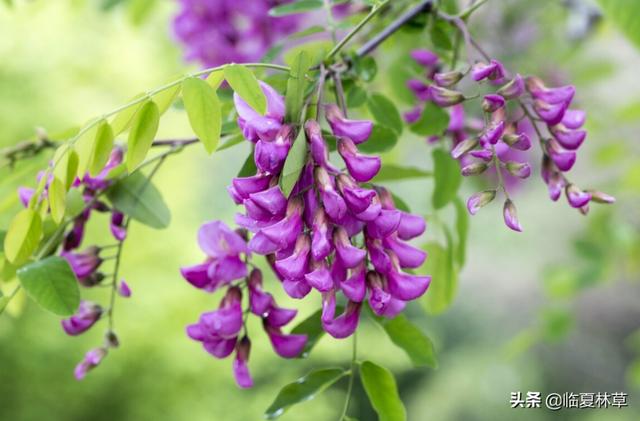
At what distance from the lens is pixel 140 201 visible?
611 mm

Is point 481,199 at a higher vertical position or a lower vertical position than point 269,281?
lower

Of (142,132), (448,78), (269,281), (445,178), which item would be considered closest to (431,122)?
(445,178)

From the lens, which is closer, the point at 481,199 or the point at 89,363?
the point at 481,199

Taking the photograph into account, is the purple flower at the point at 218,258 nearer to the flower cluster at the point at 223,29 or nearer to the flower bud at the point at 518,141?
the flower bud at the point at 518,141

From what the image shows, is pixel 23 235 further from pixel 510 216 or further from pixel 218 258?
pixel 510 216

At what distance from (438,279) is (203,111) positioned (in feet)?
1.07

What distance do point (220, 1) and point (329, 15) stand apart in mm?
564

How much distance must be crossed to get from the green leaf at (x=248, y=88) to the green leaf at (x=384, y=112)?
0.18 m

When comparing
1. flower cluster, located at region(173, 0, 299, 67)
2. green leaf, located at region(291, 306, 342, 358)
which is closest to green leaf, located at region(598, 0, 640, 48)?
green leaf, located at region(291, 306, 342, 358)

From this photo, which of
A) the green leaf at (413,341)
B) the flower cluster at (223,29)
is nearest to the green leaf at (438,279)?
the green leaf at (413,341)

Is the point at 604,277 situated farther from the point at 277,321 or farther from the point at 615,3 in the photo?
the point at 277,321

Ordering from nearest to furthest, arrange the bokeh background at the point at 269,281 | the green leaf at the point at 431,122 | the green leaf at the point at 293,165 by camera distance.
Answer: the green leaf at the point at 293,165 < the green leaf at the point at 431,122 < the bokeh background at the point at 269,281

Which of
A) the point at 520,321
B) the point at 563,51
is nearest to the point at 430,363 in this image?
the point at 563,51

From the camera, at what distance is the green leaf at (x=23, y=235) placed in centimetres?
54
